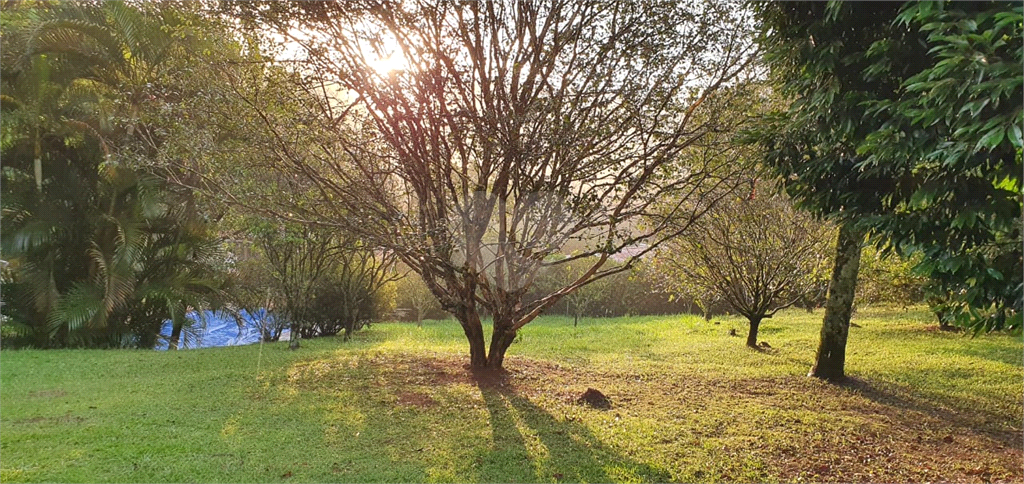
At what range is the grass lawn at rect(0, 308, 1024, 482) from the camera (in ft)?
12.0

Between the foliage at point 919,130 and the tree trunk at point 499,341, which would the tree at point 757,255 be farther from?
the foliage at point 919,130

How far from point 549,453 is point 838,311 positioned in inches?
162

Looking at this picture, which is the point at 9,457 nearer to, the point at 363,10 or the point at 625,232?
the point at 363,10

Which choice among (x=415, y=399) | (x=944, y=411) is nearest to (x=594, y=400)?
(x=415, y=399)

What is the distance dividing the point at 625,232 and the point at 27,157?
419 inches

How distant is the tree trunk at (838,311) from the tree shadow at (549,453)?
135 inches

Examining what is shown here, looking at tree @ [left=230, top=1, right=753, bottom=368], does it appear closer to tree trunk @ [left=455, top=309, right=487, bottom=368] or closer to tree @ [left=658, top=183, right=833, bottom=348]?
tree trunk @ [left=455, top=309, right=487, bottom=368]

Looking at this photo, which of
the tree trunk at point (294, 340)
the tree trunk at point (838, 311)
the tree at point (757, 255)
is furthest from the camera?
the tree trunk at point (294, 340)

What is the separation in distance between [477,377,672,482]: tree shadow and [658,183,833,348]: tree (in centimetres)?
328

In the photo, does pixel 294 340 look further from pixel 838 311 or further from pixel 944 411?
pixel 944 411

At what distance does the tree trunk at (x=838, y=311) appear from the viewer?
6039 mm

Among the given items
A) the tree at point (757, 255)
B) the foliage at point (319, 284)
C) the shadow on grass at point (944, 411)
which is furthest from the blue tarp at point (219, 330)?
the shadow on grass at point (944, 411)

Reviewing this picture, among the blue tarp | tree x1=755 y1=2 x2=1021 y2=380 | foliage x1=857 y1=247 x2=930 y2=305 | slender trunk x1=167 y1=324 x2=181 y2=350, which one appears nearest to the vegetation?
tree x1=755 y1=2 x2=1021 y2=380

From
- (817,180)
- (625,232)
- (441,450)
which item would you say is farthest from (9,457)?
(817,180)
